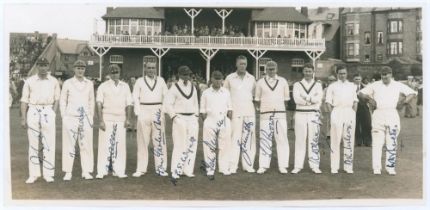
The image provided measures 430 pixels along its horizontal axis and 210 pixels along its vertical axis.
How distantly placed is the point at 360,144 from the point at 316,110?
7.31ft

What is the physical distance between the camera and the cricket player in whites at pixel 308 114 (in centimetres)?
655

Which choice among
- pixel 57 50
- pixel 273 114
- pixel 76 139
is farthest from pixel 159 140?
pixel 57 50

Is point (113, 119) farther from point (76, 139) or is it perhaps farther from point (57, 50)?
point (57, 50)

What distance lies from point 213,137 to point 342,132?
1732 millimetres

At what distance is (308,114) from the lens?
6602 millimetres

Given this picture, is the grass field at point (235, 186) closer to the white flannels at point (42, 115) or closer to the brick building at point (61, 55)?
the white flannels at point (42, 115)

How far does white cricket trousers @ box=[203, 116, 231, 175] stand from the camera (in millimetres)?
6367

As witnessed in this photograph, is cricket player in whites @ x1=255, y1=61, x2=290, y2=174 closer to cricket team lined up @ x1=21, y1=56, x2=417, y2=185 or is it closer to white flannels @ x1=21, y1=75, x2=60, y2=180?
cricket team lined up @ x1=21, y1=56, x2=417, y2=185

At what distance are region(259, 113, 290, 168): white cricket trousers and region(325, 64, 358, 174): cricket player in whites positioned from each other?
63 centimetres

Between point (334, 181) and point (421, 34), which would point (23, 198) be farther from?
point (421, 34)

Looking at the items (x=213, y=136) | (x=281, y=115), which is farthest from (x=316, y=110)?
(x=213, y=136)

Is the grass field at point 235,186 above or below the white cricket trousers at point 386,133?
below

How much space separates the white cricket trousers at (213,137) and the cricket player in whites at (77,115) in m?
1.45
